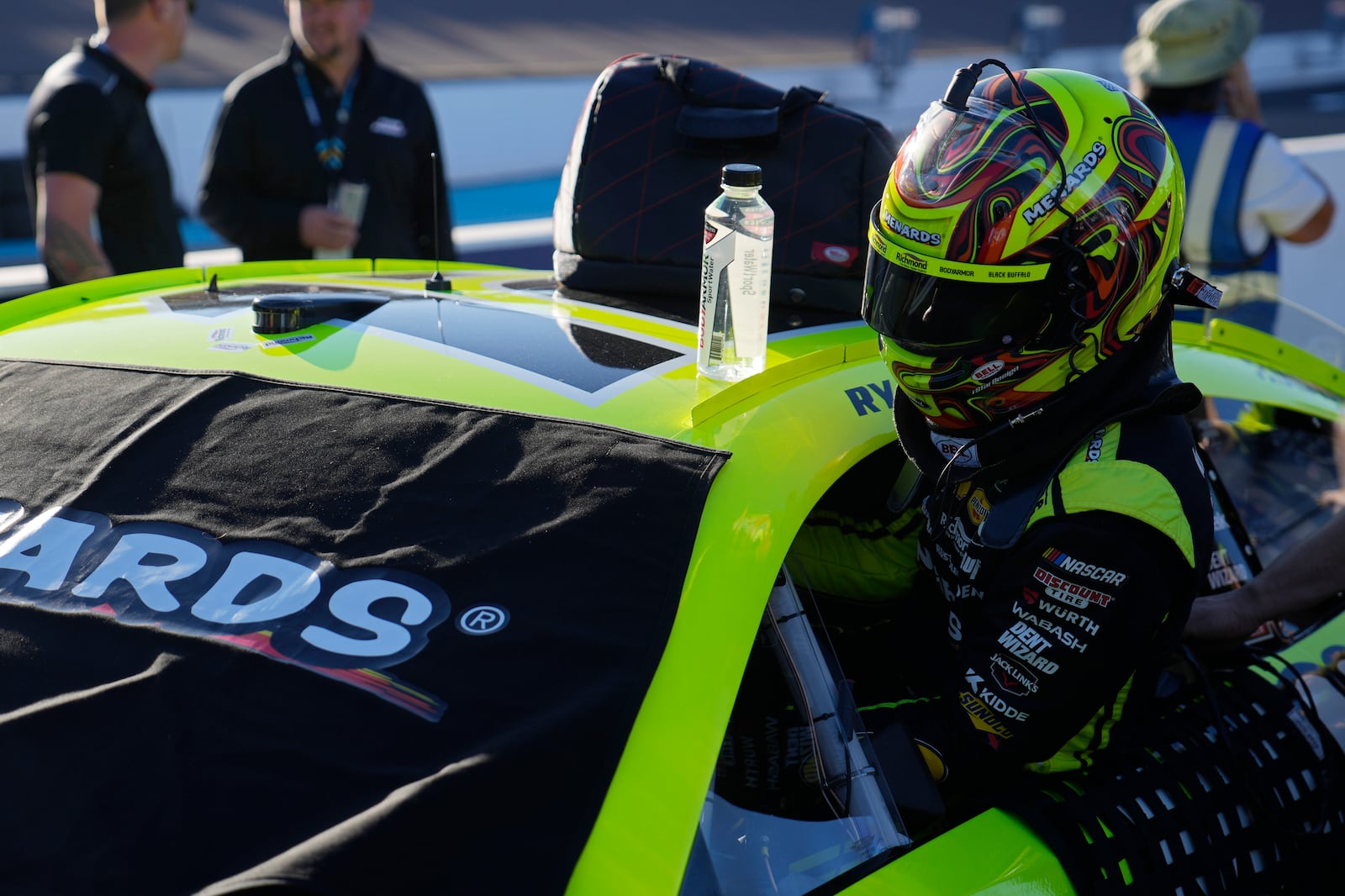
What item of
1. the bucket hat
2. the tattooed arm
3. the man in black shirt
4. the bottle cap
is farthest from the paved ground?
the bottle cap

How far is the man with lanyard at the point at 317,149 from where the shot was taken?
4285 mm

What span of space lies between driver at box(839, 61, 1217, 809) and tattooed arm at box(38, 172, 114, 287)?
293 centimetres

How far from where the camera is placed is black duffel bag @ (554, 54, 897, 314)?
239 cm

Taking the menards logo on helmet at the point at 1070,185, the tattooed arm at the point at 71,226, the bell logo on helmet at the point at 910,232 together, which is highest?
the menards logo on helmet at the point at 1070,185

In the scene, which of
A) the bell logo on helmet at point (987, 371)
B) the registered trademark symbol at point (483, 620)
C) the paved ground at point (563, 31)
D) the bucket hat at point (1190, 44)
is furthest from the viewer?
the paved ground at point (563, 31)

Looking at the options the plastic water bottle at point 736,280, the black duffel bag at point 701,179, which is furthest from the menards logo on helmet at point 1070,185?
the black duffel bag at point 701,179

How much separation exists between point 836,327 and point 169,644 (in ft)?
4.25

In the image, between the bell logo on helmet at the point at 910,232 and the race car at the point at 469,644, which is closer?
the race car at the point at 469,644

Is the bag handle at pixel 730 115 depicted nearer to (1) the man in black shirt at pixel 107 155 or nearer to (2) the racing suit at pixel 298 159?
(2) the racing suit at pixel 298 159

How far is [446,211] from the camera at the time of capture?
4.29 meters

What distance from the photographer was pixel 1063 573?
1.73m

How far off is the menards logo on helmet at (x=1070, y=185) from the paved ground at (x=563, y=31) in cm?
1421

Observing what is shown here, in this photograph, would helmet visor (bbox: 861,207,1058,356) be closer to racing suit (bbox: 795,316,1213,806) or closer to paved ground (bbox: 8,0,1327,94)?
racing suit (bbox: 795,316,1213,806)

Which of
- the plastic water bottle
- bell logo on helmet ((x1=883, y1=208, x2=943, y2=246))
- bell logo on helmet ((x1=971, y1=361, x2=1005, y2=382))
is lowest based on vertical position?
bell logo on helmet ((x1=971, y1=361, x2=1005, y2=382))
